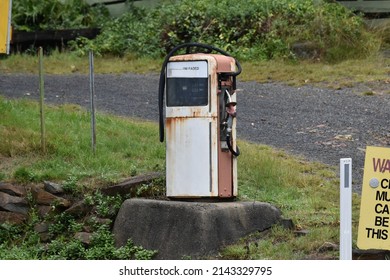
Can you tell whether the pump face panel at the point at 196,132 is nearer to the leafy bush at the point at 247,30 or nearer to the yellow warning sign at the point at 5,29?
the yellow warning sign at the point at 5,29

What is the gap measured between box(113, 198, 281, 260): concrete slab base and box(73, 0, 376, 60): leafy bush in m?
7.94

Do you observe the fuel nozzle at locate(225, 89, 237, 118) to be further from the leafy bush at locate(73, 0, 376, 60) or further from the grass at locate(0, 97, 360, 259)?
the leafy bush at locate(73, 0, 376, 60)

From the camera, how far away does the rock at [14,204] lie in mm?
9703

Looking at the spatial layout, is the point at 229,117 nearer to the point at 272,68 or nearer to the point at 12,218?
the point at 12,218

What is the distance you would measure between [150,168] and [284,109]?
3.95m

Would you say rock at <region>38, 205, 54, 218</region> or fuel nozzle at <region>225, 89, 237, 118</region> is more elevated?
fuel nozzle at <region>225, 89, 237, 118</region>

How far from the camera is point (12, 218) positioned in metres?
9.62

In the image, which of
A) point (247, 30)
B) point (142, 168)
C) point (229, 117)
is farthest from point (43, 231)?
point (247, 30)

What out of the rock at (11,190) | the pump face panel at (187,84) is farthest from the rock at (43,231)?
the pump face panel at (187,84)

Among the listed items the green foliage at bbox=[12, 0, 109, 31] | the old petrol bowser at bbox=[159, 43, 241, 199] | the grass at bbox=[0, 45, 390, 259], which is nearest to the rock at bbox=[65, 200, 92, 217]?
the grass at bbox=[0, 45, 390, 259]

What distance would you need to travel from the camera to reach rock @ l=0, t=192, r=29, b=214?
9703mm

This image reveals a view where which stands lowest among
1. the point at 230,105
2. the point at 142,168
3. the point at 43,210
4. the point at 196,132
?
the point at 43,210
